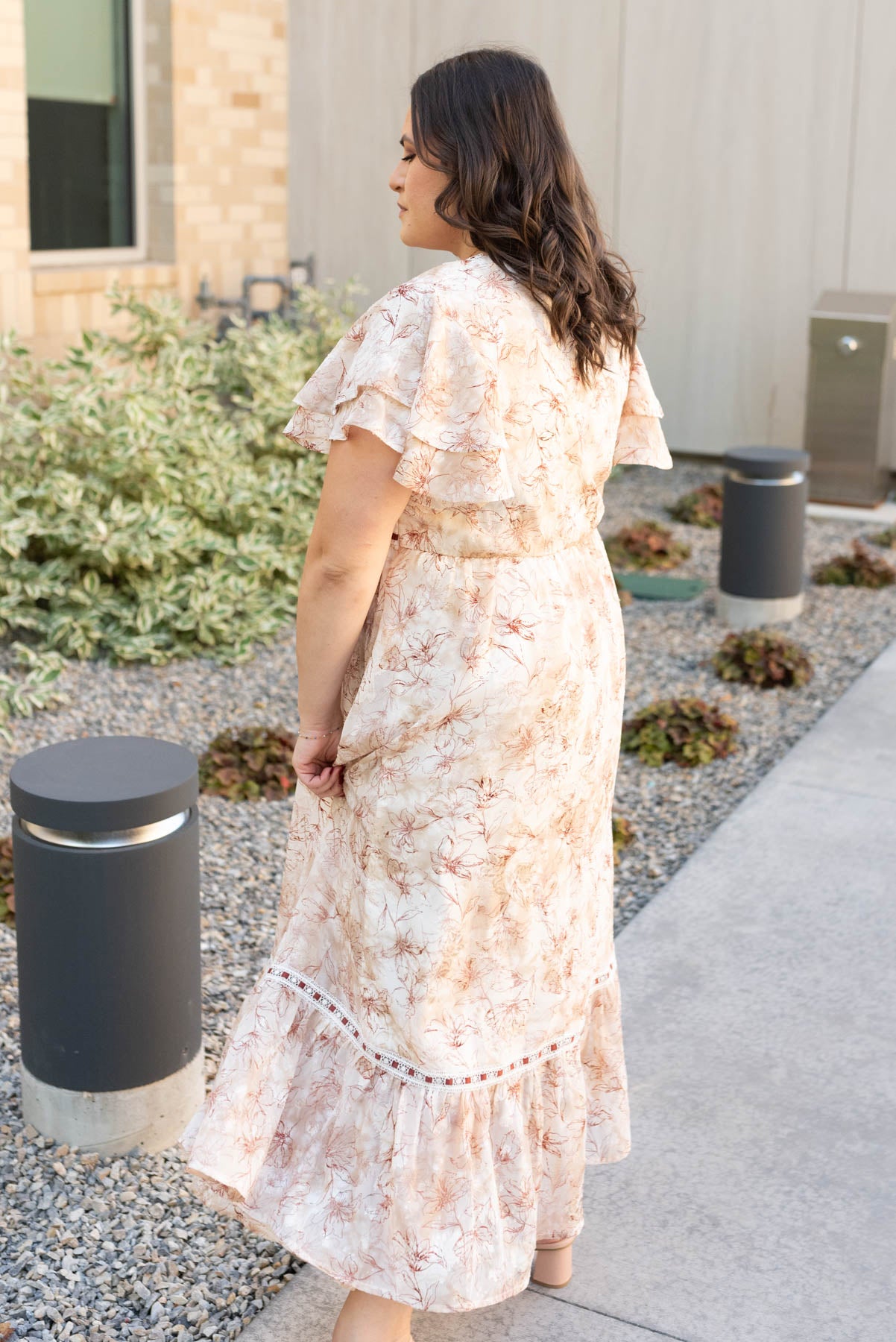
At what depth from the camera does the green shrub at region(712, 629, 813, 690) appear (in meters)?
5.83

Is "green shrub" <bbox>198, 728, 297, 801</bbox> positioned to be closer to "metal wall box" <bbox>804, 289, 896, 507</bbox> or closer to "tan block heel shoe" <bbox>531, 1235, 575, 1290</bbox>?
"tan block heel shoe" <bbox>531, 1235, 575, 1290</bbox>

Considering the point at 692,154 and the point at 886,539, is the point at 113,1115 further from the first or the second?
the point at 692,154

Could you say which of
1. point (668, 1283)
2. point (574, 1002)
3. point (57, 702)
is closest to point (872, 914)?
point (668, 1283)

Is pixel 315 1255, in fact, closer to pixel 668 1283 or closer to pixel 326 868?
pixel 326 868

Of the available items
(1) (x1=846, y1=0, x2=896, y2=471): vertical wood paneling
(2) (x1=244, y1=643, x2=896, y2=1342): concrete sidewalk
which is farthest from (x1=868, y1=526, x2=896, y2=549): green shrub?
(2) (x1=244, y1=643, x2=896, y2=1342): concrete sidewalk

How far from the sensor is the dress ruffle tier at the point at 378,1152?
2049mm

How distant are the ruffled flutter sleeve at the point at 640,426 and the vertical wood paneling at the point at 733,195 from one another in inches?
283

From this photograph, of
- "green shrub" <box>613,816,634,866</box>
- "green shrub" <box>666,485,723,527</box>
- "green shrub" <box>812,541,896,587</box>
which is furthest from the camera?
"green shrub" <box>666,485,723,527</box>

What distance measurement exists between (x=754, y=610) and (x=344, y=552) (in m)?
4.98

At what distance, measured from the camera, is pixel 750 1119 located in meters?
2.96

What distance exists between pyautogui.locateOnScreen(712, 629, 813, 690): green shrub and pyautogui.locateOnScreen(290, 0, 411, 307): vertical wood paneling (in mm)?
5178

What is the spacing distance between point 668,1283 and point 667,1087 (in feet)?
2.06

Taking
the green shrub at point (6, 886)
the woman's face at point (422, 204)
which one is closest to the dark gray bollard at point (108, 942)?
the green shrub at point (6, 886)

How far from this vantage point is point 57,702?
17.4 feet
